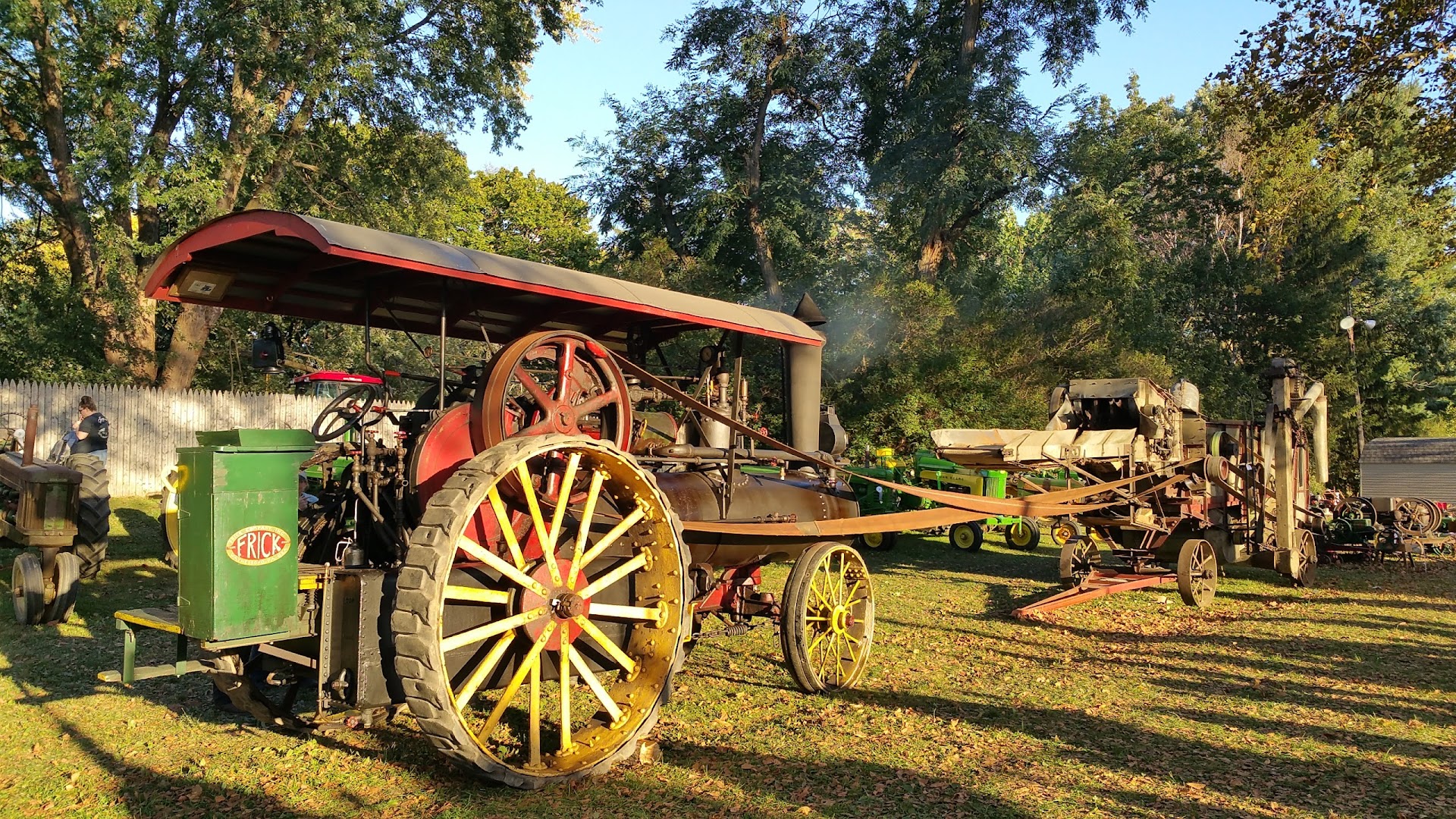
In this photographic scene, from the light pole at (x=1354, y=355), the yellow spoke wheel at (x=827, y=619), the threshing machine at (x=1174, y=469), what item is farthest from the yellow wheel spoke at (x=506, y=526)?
the light pole at (x=1354, y=355)

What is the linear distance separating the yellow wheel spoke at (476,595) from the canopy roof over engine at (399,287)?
1.52 metres

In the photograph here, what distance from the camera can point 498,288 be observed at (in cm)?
579

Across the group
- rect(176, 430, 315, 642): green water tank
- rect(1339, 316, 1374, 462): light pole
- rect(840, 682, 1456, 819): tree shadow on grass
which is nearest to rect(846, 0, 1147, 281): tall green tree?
rect(1339, 316, 1374, 462): light pole

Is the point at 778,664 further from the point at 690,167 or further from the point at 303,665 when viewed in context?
the point at 690,167

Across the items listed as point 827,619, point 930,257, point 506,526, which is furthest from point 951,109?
point 506,526

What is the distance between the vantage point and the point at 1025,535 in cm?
1639

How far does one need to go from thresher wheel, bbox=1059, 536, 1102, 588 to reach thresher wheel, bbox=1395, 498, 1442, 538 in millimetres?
7761

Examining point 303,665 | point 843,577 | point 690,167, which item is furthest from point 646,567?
point 690,167

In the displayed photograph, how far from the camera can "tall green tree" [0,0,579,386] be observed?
56.3 ft

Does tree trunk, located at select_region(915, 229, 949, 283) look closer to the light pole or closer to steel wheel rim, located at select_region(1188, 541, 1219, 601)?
the light pole

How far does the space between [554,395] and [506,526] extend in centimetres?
99

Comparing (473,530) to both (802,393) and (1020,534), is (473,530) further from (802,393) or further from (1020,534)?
(1020,534)

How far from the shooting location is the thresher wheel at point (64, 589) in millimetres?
8062

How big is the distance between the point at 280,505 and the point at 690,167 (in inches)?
941
